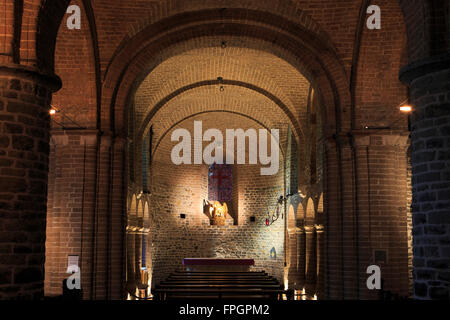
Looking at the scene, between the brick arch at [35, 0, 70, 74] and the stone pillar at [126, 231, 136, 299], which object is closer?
the brick arch at [35, 0, 70, 74]

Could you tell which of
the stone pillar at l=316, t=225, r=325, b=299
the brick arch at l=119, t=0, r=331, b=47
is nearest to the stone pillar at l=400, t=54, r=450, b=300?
the brick arch at l=119, t=0, r=331, b=47

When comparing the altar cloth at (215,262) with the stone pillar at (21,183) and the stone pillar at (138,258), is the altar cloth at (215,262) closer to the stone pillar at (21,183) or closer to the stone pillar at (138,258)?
the stone pillar at (138,258)

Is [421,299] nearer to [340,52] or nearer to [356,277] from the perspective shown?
[356,277]

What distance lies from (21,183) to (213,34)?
8892 mm

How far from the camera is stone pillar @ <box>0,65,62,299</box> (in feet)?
22.3

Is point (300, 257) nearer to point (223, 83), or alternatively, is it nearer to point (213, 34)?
point (223, 83)

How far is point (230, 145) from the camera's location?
26500 millimetres

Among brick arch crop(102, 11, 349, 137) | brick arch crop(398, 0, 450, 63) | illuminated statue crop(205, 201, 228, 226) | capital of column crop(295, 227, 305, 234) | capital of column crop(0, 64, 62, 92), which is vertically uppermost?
brick arch crop(102, 11, 349, 137)

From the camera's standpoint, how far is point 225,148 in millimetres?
26750

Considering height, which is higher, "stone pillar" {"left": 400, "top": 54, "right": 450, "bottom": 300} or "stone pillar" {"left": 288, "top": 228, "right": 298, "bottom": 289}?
"stone pillar" {"left": 400, "top": 54, "right": 450, "bottom": 300}

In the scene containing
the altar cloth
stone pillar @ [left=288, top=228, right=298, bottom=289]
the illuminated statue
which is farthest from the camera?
the illuminated statue

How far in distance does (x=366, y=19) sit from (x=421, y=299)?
7795 millimetres

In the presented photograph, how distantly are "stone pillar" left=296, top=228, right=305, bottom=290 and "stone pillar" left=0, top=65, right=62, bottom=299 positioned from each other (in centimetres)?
1437

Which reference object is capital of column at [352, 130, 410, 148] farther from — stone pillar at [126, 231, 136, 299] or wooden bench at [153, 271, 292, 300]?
stone pillar at [126, 231, 136, 299]
